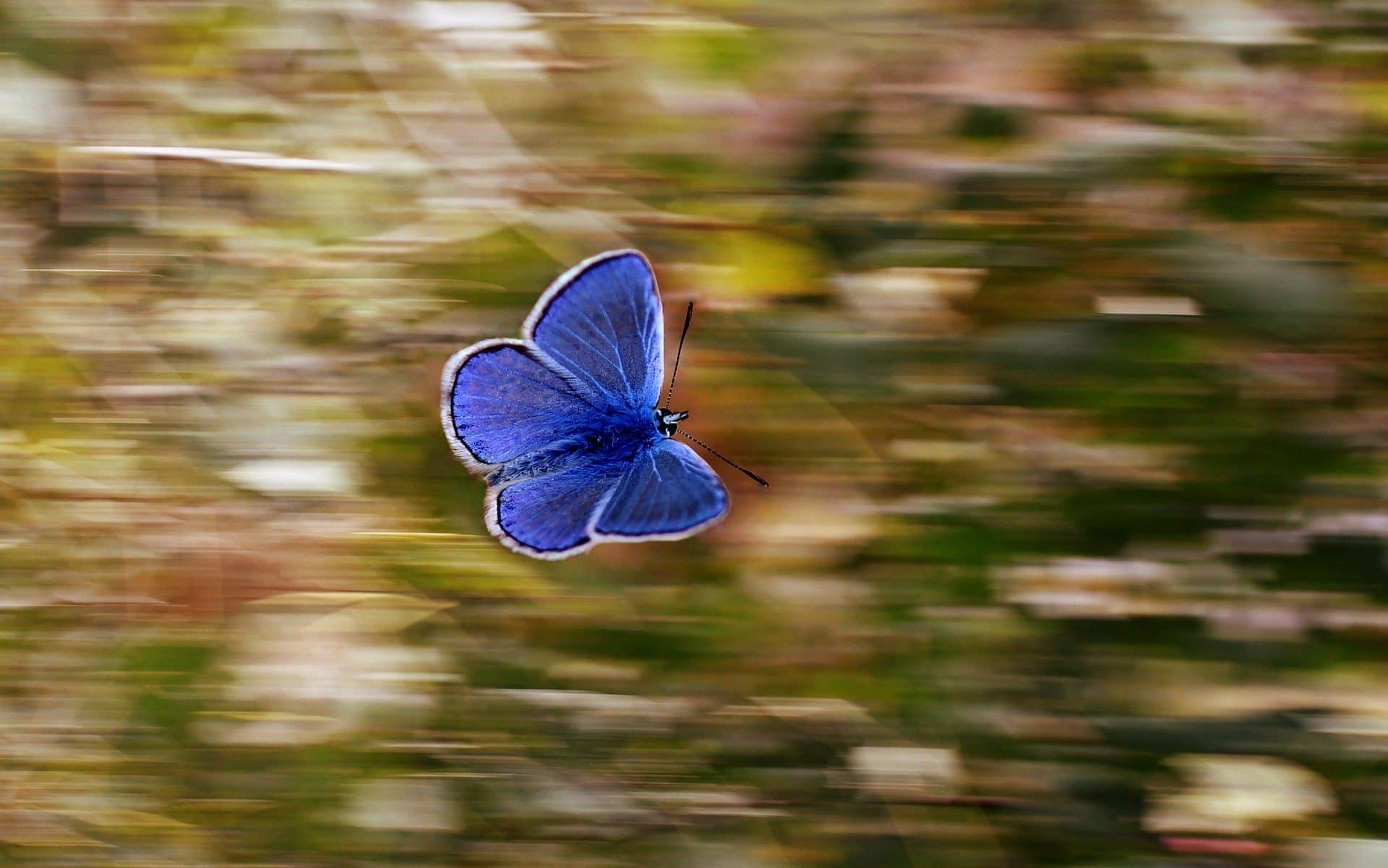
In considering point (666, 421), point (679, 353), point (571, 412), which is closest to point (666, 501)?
point (666, 421)

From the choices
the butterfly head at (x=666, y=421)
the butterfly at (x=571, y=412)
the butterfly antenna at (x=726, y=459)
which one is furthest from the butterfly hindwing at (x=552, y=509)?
the butterfly antenna at (x=726, y=459)

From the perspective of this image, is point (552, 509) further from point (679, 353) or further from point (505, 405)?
point (679, 353)

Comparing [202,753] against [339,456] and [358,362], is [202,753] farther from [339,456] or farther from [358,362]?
[358,362]

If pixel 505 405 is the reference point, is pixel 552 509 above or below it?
below

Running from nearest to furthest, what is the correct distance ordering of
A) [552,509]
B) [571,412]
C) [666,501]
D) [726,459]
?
1. [666,501]
2. [552,509]
3. [571,412]
4. [726,459]

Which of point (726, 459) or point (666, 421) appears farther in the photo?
point (726, 459)

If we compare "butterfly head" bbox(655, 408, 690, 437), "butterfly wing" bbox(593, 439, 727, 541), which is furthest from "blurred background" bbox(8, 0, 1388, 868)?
"butterfly wing" bbox(593, 439, 727, 541)

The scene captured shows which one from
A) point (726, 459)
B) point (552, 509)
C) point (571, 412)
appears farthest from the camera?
point (726, 459)
